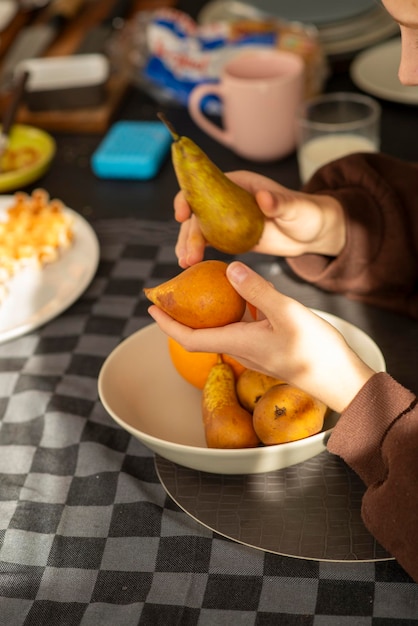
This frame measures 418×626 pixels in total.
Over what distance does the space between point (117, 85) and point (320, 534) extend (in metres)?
0.97

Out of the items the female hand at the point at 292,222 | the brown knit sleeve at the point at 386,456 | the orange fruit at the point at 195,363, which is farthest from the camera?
the female hand at the point at 292,222

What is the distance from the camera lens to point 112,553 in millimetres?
599

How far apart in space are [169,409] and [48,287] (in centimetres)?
29

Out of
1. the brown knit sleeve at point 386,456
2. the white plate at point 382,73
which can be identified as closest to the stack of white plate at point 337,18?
the white plate at point 382,73

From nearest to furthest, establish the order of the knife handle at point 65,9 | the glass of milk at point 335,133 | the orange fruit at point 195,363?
the orange fruit at point 195,363
the glass of milk at point 335,133
the knife handle at point 65,9

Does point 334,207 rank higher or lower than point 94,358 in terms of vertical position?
higher

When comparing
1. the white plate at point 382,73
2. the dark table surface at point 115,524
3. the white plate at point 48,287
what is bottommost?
the white plate at point 48,287

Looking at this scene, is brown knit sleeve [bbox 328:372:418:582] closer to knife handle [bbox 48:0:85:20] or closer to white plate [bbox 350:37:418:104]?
white plate [bbox 350:37:418:104]

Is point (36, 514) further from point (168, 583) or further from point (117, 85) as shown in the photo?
point (117, 85)

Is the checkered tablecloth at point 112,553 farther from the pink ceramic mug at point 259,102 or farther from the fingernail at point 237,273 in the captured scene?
the pink ceramic mug at point 259,102

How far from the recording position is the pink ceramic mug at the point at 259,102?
1.10 metres

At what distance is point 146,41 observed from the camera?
1.40 metres

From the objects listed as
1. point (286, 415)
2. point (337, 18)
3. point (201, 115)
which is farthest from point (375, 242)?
point (337, 18)

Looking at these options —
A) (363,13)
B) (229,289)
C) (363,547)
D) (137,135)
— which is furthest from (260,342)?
(363,13)
